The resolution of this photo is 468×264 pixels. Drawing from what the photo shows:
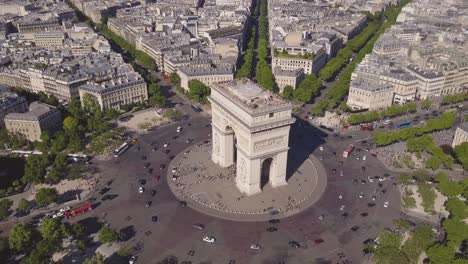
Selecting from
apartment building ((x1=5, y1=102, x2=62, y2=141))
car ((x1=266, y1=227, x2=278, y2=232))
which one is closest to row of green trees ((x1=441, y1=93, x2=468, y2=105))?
car ((x1=266, y1=227, x2=278, y2=232))

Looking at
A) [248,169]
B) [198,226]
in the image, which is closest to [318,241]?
[248,169]

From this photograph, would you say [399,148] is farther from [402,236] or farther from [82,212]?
[82,212]

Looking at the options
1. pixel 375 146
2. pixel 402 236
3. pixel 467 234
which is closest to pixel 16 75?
pixel 375 146

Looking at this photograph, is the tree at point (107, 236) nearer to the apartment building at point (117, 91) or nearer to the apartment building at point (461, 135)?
the apartment building at point (117, 91)

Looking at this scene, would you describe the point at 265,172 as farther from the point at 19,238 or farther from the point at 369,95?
the point at 19,238

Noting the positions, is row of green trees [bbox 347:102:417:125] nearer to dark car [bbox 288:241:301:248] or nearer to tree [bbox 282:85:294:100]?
tree [bbox 282:85:294:100]
